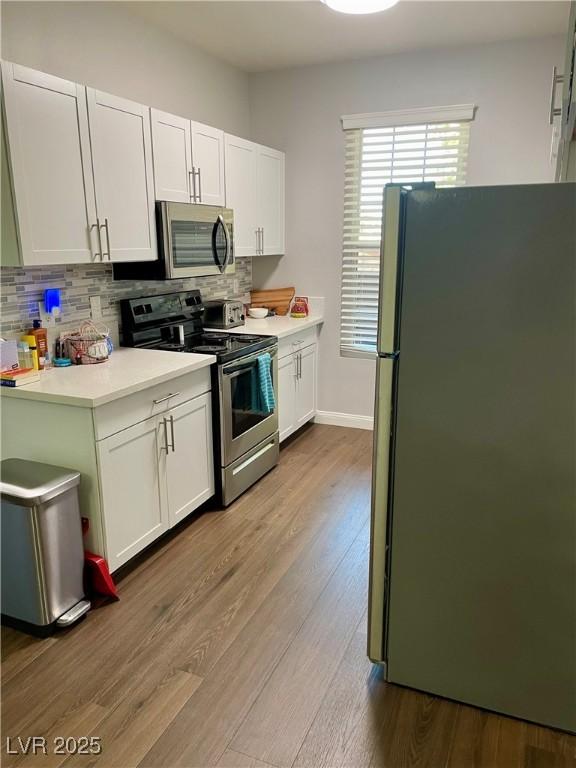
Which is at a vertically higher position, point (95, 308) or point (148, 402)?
point (95, 308)

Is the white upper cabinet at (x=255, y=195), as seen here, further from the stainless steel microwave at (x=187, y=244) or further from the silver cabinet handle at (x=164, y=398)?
the silver cabinet handle at (x=164, y=398)

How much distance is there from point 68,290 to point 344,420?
2507mm

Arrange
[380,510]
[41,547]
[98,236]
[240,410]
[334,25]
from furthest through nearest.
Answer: [334,25]
[240,410]
[98,236]
[41,547]
[380,510]

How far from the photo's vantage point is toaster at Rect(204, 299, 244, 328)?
3.70 m

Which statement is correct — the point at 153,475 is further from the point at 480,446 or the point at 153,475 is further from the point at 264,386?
the point at 480,446

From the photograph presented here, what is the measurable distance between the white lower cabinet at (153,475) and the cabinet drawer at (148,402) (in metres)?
0.03

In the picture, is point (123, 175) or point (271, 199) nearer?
point (123, 175)

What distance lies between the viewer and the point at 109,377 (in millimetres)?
2396

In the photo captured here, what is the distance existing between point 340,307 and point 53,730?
3363 millimetres

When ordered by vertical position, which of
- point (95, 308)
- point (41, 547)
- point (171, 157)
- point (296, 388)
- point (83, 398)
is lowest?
point (41, 547)

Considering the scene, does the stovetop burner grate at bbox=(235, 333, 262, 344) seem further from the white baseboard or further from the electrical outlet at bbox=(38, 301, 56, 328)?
the white baseboard

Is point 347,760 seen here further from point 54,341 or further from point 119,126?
point 119,126

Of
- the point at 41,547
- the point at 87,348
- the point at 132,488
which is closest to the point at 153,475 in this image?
the point at 132,488

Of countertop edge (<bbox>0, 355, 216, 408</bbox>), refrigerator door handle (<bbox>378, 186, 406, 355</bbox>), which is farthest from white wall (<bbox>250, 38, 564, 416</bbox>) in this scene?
refrigerator door handle (<bbox>378, 186, 406, 355</bbox>)
